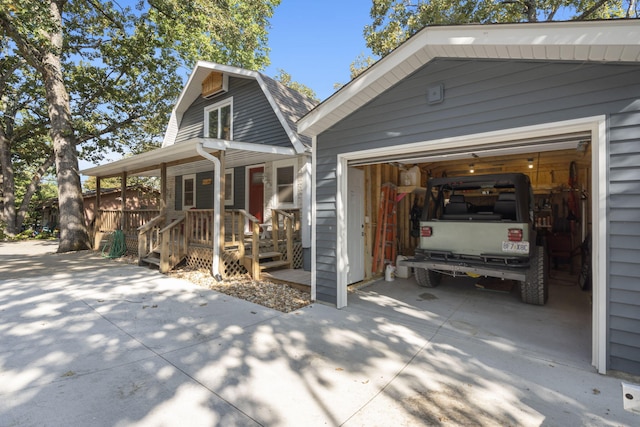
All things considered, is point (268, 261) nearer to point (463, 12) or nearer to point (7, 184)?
point (463, 12)

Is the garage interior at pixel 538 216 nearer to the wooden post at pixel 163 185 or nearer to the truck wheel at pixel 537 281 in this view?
the truck wheel at pixel 537 281

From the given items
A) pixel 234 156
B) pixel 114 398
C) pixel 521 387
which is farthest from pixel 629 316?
pixel 234 156

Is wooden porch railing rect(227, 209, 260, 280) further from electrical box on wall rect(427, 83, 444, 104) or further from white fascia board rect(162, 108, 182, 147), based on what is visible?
white fascia board rect(162, 108, 182, 147)

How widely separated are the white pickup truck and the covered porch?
10.7 ft

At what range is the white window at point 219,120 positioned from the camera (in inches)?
394

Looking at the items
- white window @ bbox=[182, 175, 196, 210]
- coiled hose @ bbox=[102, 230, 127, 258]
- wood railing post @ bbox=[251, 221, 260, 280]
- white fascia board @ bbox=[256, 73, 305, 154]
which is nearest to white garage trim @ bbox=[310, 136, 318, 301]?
wood railing post @ bbox=[251, 221, 260, 280]

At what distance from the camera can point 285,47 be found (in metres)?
17.2

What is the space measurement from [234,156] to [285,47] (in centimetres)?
1224

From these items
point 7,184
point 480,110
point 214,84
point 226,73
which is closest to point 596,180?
point 480,110

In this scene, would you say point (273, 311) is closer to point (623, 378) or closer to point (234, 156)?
point (623, 378)

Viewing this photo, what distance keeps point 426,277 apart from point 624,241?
11.0ft

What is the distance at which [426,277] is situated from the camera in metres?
5.86

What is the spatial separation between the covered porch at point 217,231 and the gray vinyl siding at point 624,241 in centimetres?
542

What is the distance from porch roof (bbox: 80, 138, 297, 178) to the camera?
6.15m
